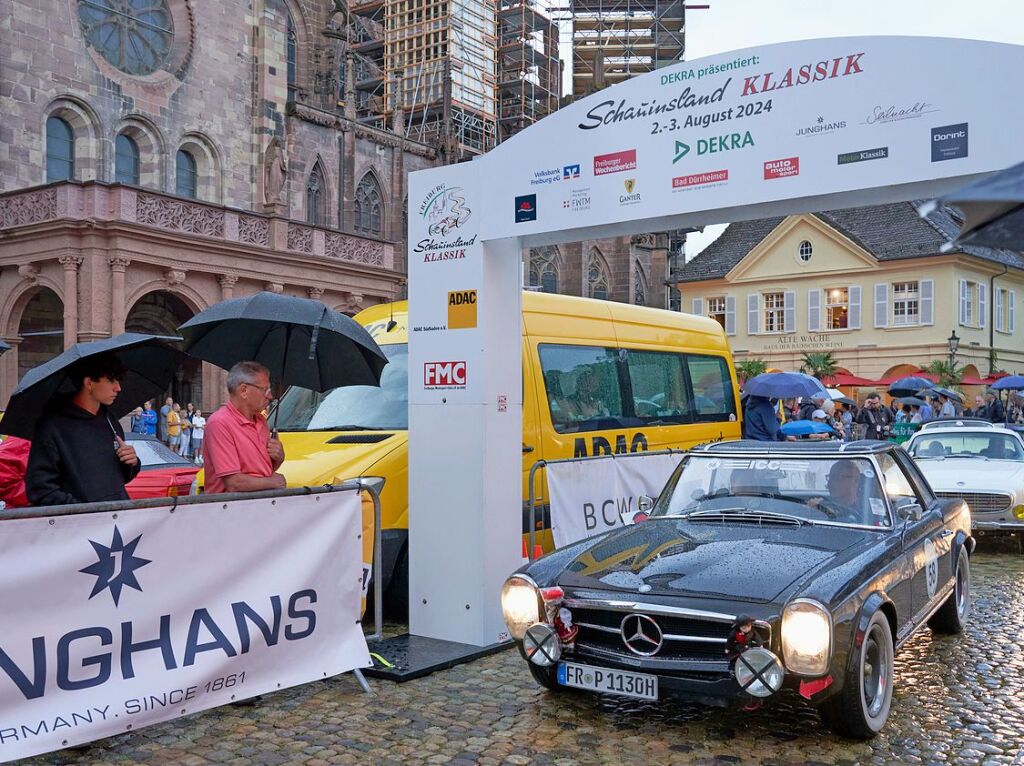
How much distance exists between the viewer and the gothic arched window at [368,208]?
1553 inches

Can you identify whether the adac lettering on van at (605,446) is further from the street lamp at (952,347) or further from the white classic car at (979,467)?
the street lamp at (952,347)

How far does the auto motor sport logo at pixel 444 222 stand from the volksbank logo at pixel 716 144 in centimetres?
169

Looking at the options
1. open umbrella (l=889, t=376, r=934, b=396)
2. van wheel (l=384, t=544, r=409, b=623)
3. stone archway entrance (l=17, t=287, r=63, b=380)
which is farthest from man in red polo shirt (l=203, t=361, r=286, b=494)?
open umbrella (l=889, t=376, r=934, b=396)

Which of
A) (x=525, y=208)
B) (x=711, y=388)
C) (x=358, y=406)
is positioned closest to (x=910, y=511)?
(x=525, y=208)

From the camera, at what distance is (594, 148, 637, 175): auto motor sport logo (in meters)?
6.73

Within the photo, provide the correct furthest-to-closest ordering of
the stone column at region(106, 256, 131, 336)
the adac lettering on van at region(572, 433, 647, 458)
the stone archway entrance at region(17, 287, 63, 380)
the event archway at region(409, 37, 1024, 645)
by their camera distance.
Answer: the stone archway entrance at region(17, 287, 63, 380), the stone column at region(106, 256, 131, 336), the adac lettering on van at region(572, 433, 647, 458), the event archway at region(409, 37, 1024, 645)

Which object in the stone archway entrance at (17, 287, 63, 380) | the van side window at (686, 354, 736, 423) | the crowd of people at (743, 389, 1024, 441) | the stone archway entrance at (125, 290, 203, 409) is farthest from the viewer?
the stone archway entrance at (125, 290, 203, 409)

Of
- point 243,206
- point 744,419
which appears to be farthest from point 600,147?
point 243,206

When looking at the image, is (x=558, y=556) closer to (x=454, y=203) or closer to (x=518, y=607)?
(x=518, y=607)

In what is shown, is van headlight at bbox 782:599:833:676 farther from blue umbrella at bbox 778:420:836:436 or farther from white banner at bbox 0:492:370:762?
blue umbrella at bbox 778:420:836:436

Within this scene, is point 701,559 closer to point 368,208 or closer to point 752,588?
point 752,588

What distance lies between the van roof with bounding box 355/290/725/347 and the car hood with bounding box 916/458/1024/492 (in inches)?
149

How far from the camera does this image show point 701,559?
553cm

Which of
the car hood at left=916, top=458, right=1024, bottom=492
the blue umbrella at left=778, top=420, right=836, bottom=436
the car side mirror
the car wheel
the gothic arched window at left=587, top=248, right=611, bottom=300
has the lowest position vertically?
the car wheel
